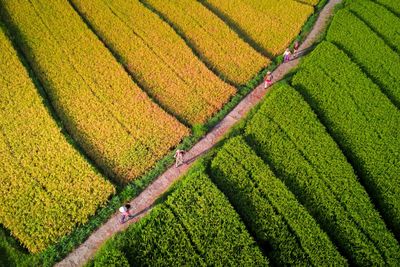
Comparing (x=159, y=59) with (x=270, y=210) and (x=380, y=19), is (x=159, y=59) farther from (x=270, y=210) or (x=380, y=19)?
(x=380, y=19)

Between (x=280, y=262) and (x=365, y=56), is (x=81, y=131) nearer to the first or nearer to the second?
(x=280, y=262)

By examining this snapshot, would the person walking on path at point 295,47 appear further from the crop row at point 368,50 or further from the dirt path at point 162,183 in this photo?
the crop row at point 368,50

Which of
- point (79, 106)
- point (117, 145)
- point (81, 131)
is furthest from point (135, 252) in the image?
point (79, 106)

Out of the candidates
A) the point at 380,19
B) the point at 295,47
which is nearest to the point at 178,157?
the point at 295,47

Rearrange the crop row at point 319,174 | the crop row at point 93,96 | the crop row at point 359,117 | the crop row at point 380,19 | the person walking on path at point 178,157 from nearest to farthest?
1. the crop row at point 319,174
2. the person walking on path at point 178,157
3. the crop row at point 359,117
4. the crop row at point 93,96
5. the crop row at point 380,19

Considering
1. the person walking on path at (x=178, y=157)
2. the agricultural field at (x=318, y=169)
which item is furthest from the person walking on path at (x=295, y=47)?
the person walking on path at (x=178, y=157)
